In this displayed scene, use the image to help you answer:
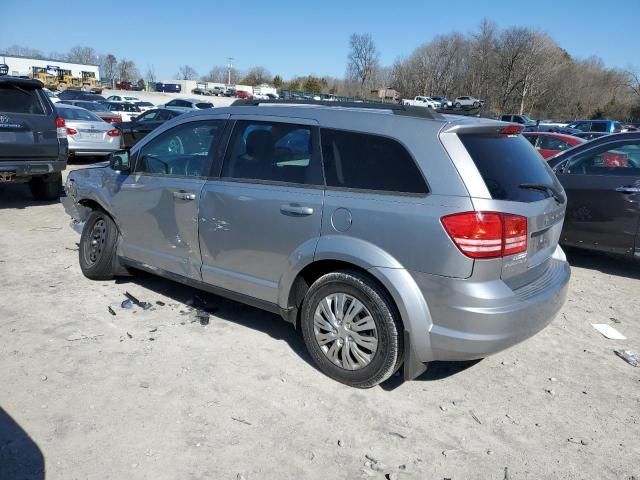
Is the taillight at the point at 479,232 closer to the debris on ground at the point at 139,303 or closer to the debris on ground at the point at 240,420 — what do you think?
the debris on ground at the point at 240,420

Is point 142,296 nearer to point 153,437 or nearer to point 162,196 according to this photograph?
point 162,196

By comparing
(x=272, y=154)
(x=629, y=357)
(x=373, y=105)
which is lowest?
(x=629, y=357)

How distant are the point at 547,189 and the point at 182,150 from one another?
292 centimetres

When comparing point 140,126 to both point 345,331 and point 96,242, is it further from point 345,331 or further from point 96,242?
point 345,331

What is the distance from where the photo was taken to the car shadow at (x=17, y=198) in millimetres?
8602

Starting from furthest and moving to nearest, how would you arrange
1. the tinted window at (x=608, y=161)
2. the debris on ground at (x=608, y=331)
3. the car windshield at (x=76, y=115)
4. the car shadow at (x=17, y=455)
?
the car windshield at (x=76, y=115) → the tinted window at (x=608, y=161) → the debris on ground at (x=608, y=331) → the car shadow at (x=17, y=455)

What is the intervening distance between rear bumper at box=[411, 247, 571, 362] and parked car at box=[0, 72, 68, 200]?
6.91 meters

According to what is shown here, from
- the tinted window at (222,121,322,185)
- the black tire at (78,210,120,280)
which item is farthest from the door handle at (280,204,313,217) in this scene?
the black tire at (78,210,120,280)

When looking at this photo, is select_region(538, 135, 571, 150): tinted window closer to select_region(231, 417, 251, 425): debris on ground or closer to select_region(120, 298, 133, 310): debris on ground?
select_region(120, 298, 133, 310): debris on ground

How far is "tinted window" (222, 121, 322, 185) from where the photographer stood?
351 centimetres

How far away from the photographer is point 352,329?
10.9ft

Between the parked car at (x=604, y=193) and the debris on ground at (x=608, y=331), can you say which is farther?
the parked car at (x=604, y=193)

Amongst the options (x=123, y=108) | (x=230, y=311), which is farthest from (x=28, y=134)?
(x=123, y=108)

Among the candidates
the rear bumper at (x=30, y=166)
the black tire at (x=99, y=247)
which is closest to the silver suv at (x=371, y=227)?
the black tire at (x=99, y=247)
